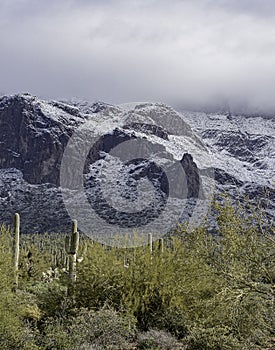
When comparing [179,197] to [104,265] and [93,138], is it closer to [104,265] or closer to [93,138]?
[93,138]

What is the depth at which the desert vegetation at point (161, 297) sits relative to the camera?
834 cm

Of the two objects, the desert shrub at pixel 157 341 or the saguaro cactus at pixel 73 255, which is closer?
the desert shrub at pixel 157 341

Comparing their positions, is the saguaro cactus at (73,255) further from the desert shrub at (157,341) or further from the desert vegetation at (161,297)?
the desert shrub at (157,341)

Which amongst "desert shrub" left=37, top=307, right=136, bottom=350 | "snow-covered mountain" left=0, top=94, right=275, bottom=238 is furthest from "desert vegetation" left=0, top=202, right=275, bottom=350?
"snow-covered mountain" left=0, top=94, right=275, bottom=238

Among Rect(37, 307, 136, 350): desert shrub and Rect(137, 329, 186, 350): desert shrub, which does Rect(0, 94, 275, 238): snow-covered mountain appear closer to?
Rect(137, 329, 186, 350): desert shrub

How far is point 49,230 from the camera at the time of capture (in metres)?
83.8

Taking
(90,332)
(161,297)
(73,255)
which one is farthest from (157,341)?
(73,255)

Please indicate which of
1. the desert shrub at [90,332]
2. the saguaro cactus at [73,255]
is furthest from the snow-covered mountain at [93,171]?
the desert shrub at [90,332]

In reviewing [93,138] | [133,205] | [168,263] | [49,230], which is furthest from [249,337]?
[93,138]

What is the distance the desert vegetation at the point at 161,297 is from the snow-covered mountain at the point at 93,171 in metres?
67.9

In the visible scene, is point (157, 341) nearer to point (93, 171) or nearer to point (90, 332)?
point (90, 332)

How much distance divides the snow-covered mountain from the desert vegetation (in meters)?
67.9

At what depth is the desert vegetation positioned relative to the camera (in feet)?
27.4

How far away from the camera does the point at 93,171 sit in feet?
449
